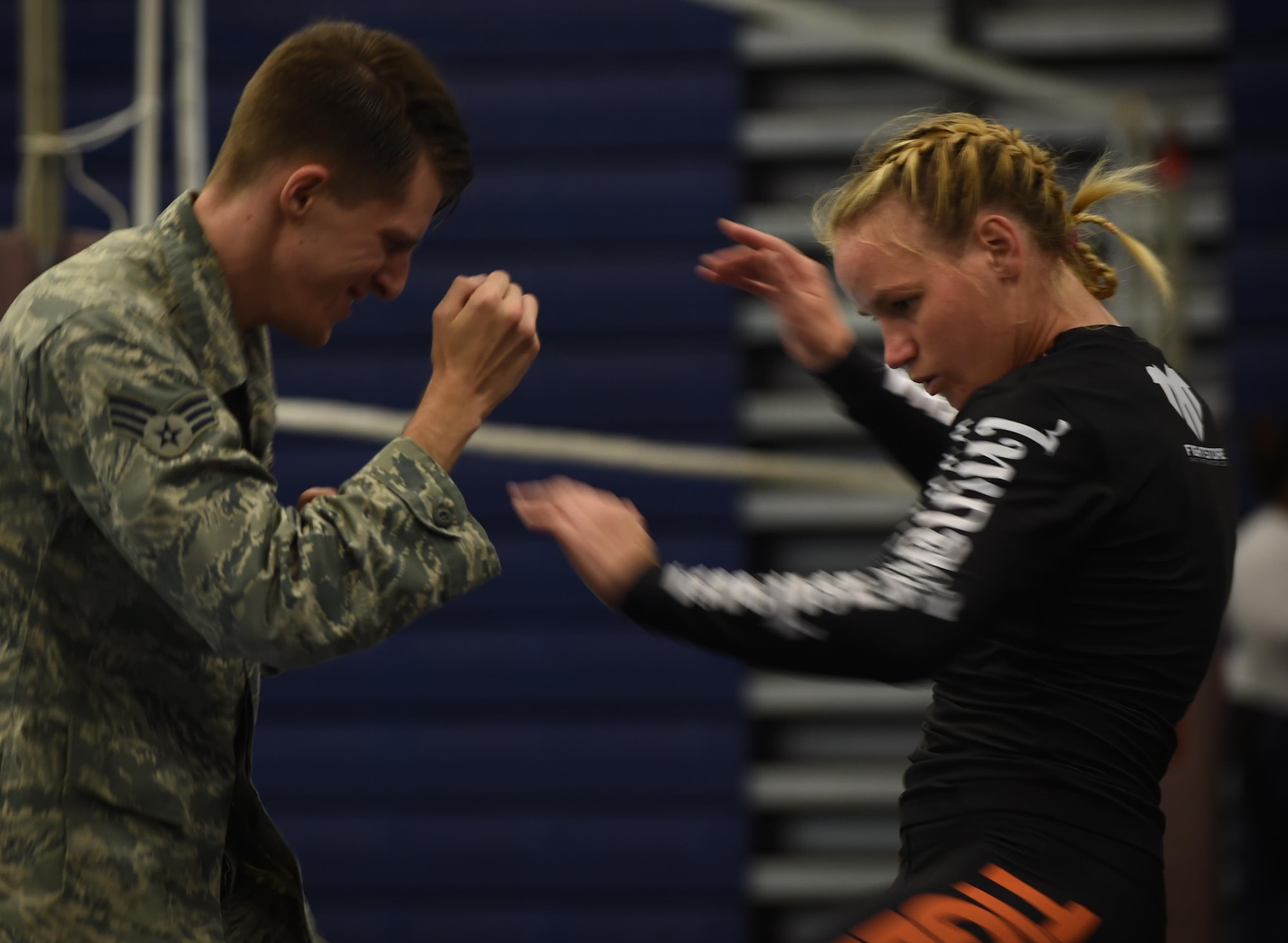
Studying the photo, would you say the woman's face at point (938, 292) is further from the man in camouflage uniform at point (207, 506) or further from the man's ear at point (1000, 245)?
the man in camouflage uniform at point (207, 506)

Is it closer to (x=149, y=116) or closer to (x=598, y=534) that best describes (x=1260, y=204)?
(x=149, y=116)

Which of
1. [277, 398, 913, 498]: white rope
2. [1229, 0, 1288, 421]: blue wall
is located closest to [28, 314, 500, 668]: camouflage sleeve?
[277, 398, 913, 498]: white rope

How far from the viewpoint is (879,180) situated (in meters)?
1.52

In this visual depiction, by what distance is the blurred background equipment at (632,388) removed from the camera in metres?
4.31

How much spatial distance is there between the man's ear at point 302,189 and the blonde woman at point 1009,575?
0.34m

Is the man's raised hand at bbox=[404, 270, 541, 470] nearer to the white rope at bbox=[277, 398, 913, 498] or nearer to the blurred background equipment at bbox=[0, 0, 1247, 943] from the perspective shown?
the white rope at bbox=[277, 398, 913, 498]

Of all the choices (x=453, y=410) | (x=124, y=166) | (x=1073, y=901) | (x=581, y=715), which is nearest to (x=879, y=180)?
(x=453, y=410)

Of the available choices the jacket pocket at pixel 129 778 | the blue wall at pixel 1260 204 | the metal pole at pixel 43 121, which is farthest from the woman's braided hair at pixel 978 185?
the blue wall at pixel 1260 204

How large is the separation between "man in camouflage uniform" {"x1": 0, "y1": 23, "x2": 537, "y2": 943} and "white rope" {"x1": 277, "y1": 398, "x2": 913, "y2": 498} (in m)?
0.23

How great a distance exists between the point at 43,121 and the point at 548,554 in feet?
7.87

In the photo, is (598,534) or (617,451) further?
(617,451)

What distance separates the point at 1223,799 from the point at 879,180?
10.2 ft

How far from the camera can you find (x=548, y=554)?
4.37 m

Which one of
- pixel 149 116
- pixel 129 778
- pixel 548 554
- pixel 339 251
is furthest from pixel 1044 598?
pixel 548 554
